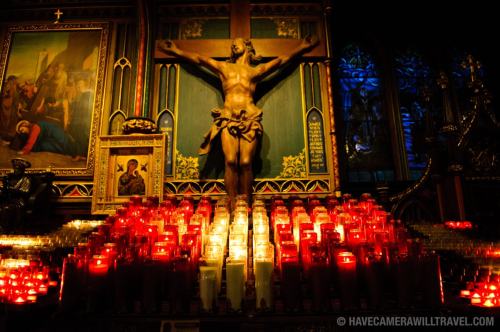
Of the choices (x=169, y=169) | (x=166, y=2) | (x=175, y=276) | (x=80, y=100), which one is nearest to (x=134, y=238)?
(x=175, y=276)

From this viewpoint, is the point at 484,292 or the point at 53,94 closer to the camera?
the point at 484,292

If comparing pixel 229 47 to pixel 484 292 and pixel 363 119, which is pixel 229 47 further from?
pixel 484 292

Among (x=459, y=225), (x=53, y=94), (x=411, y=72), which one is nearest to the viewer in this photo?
(x=459, y=225)

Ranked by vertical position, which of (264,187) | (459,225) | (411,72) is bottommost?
(459,225)

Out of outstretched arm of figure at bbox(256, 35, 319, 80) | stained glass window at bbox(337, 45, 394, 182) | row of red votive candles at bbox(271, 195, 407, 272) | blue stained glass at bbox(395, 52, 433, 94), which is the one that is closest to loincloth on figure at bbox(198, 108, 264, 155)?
outstretched arm of figure at bbox(256, 35, 319, 80)

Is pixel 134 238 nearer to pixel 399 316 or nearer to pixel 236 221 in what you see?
pixel 236 221

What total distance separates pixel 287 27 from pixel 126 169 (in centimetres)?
344

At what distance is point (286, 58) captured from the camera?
5582 mm

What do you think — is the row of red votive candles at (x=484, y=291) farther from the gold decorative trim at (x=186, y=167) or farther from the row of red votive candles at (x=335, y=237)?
the gold decorative trim at (x=186, y=167)

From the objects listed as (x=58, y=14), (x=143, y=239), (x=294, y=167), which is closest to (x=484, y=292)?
(x=143, y=239)

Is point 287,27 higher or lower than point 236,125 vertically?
higher

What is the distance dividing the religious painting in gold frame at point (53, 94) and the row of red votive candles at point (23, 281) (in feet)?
10.1

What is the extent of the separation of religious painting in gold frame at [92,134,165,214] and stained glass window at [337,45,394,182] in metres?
3.25

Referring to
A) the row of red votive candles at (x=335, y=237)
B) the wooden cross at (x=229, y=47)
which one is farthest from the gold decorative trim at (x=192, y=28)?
the row of red votive candles at (x=335, y=237)
